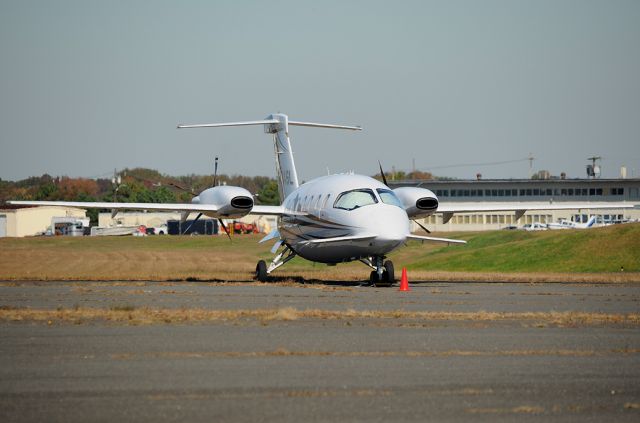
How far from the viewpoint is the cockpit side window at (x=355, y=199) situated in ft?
Answer: 101

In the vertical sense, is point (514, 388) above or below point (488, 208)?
below

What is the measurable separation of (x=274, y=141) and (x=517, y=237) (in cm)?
2697

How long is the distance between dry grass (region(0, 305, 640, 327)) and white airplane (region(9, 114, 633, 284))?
990 cm

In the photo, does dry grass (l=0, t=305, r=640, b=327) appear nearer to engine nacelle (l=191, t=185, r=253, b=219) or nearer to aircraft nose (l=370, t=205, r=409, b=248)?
aircraft nose (l=370, t=205, r=409, b=248)

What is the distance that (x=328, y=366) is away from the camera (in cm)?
1283

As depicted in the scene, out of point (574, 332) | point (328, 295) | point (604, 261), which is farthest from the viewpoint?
point (604, 261)

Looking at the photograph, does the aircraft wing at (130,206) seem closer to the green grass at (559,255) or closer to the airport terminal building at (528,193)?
the green grass at (559,255)

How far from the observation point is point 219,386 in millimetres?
11297

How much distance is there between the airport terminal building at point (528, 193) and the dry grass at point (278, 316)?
295 ft

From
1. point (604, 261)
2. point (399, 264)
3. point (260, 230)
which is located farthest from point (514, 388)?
point (260, 230)

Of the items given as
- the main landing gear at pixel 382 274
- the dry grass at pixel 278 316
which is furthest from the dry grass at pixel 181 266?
the dry grass at pixel 278 316

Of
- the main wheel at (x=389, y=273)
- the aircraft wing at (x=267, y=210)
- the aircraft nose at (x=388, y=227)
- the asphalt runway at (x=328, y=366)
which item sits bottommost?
the asphalt runway at (x=328, y=366)

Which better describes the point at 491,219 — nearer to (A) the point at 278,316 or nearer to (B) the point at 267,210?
(B) the point at 267,210

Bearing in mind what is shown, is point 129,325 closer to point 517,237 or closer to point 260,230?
point 517,237
